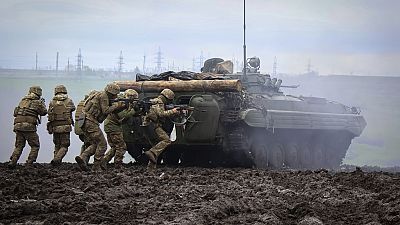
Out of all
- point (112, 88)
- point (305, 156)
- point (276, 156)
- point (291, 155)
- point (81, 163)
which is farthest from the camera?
point (305, 156)

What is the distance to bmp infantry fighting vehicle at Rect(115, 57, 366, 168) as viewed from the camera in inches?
645

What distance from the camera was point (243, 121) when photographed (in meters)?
16.5

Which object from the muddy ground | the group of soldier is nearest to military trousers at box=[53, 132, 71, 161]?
the group of soldier

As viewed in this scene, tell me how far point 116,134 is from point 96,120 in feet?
2.23

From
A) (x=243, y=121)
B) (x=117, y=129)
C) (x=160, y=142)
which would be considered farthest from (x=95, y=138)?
(x=243, y=121)

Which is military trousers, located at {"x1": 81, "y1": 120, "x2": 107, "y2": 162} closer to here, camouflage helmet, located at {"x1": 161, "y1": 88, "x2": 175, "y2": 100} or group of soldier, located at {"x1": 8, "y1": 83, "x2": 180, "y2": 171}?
group of soldier, located at {"x1": 8, "y1": 83, "x2": 180, "y2": 171}

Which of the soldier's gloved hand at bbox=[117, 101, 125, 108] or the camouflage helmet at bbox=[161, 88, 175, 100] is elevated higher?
the camouflage helmet at bbox=[161, 88, 175, 100]

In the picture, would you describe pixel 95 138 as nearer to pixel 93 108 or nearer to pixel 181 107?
pixel 93 108

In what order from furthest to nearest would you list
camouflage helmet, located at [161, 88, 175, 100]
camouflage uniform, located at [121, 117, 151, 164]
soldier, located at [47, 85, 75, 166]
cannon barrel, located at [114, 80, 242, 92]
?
camouflage uniform, located at [121, 117, 151, 164] → cannon barrel, located at [114, 80, 242, 92] → camouflage helmet, located at [161, 88, 175, 100] → soldier, located at [47, 85, 75, 166]

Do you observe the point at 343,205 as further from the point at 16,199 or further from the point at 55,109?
the point at 55,109

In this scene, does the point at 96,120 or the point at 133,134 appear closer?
the point at 96,120

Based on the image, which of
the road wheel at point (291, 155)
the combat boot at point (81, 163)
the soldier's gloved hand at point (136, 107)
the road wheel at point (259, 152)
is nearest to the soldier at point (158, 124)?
the soldier's gloved hand at point (136, 107)

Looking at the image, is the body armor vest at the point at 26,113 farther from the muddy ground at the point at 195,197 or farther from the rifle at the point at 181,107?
the rifle at the point at 181,107

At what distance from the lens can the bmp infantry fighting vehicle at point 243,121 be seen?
16.4 metres
